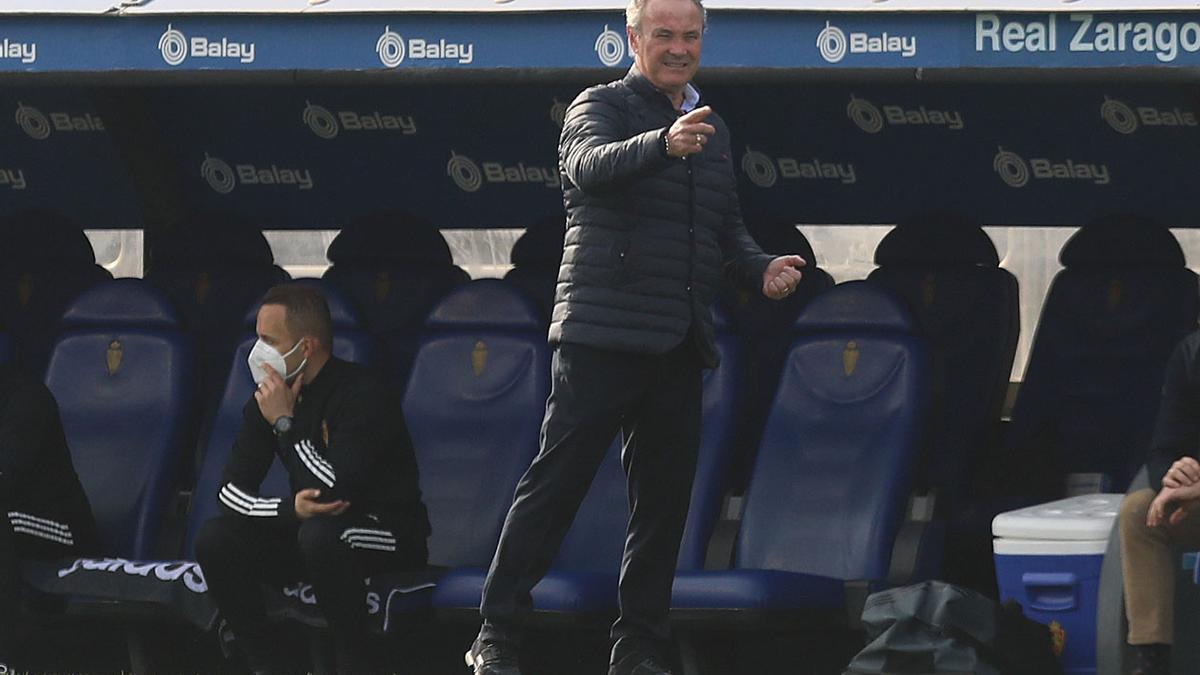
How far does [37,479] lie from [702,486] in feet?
6.53

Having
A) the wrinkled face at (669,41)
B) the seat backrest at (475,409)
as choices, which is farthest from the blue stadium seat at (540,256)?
the wrinkled face at (669,41)

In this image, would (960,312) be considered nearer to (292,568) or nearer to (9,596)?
(292,568)

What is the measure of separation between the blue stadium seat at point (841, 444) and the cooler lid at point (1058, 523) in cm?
54

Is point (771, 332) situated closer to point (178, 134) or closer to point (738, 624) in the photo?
point (738, 624)

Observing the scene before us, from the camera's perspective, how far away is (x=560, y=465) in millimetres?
6098

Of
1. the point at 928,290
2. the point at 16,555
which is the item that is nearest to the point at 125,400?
the point at 16,555

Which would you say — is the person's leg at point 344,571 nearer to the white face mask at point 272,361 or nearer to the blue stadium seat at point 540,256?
the white face mask at point 272,361

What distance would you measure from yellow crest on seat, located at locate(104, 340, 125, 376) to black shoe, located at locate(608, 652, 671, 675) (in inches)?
116

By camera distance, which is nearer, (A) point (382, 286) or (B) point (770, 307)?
(B) point (770, 307)

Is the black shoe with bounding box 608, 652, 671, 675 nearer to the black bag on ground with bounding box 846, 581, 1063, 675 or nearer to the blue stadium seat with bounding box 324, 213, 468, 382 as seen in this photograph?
the black bag on ground with bounding box 846, 581, 1063, 675

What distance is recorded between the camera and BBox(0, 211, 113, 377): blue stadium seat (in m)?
9.83

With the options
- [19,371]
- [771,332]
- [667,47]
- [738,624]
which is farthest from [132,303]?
[667,47]

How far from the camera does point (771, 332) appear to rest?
8.84 metres

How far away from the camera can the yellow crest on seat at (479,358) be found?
820 cm
